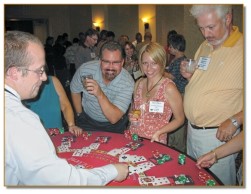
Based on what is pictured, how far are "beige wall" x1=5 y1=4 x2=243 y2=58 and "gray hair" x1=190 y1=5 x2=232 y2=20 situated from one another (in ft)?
0.28

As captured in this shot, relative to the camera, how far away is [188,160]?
70.7 inches

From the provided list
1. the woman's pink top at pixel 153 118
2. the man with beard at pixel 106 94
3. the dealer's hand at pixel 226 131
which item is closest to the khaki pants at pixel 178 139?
the man with beard at pixel 106 94

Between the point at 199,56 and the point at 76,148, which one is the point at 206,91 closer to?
the point at 199,56

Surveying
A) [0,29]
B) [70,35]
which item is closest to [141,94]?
[0,29]

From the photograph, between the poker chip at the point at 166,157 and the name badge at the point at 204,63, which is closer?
the poker chip at the point at 166,157

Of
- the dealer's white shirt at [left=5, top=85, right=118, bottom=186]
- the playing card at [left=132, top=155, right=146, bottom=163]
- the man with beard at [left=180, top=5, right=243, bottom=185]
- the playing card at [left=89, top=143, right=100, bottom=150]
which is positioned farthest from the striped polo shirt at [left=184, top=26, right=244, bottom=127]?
the dealer's white shirt at [left=5, top=85, right=118, bottom=186]

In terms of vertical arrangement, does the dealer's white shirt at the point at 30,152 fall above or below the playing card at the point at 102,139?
above

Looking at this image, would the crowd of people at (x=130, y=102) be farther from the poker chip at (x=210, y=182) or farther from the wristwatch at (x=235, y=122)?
the poker chip at (x=210, y=182)

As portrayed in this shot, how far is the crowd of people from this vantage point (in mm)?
1318

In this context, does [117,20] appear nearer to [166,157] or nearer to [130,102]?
[130,102]

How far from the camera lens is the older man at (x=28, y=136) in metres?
1.26

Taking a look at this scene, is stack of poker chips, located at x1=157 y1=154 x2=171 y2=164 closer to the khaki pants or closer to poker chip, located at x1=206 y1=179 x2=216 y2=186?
poker chip, located at x1=206 y1=179 x2=216 y2=186

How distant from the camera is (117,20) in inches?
342
